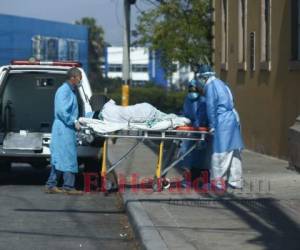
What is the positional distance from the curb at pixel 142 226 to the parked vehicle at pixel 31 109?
242cm

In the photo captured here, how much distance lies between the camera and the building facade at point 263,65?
15352mm

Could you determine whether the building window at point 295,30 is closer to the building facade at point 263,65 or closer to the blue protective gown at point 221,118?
the building facade at point 263,65

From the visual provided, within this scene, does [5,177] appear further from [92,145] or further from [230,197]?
[230,197]

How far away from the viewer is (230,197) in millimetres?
11031

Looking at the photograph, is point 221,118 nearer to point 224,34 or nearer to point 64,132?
point 64,132

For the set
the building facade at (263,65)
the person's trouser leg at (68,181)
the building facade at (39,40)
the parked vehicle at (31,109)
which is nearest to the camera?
the person's trouser leg at (68,181)

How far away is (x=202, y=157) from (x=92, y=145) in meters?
1.82

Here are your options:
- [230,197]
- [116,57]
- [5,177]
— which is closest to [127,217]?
[230,197]

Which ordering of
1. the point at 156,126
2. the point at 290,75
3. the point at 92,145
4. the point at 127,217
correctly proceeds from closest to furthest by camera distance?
the point at 127,217 → the point at 156,126 → the point at 92,145 → the point at 290,75

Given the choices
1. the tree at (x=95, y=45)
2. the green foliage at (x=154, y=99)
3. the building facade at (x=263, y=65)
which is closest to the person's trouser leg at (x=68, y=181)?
the building facade at (x=263, y=65)

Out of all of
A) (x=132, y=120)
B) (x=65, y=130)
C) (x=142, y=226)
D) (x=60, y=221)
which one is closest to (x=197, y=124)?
(x=132, y=120)

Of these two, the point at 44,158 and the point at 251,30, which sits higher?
the point at 251,30

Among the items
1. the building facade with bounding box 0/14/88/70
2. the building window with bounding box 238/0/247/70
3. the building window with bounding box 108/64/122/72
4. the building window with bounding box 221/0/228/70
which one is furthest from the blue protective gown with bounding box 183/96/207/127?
the building window with bounding box 108/64/122/72

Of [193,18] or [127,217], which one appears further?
[193,18]
